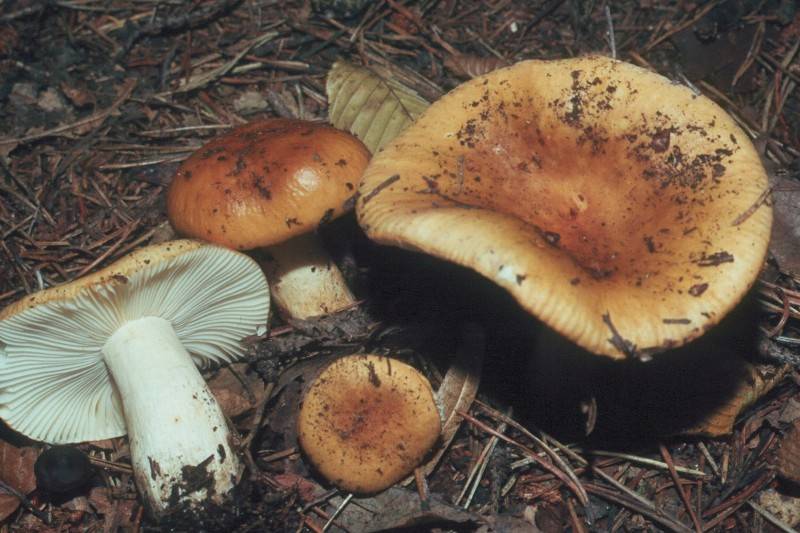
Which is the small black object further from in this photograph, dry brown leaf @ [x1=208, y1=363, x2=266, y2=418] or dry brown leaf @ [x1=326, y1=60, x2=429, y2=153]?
dry brown leaf @ [x1=326, y1=60, x2=429, y2=153]

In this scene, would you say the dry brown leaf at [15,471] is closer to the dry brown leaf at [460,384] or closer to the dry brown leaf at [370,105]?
the dry brown leaf at [460,384]

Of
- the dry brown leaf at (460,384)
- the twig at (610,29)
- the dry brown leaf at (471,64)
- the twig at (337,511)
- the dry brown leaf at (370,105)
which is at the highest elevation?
the twig at (610,29)

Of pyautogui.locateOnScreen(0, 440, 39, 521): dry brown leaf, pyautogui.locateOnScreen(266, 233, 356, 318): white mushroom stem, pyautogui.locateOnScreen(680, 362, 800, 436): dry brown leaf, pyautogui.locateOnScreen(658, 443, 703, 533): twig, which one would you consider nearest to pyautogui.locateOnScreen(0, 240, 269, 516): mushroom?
pyautogui.locateOnScreen(0, 440, 39, 521): dry brown leaf

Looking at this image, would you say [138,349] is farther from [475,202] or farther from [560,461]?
[560,461]

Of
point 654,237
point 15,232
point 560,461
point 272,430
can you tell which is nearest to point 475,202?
point 654,237

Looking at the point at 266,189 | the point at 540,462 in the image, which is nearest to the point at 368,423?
the point at 540,462

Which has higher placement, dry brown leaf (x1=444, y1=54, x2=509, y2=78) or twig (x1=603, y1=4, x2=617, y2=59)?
twig (x1=603, y1=4, x2=617, y2=59)

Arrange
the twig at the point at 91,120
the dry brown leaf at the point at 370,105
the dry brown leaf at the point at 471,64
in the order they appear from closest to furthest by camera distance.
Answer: the dry brown leaf at the point at 370,105, the twig at the point at 91,120, the dry brown leaf at the point at 471,64

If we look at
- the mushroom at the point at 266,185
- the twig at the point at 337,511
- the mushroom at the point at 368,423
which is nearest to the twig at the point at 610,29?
the mushroom at the point at 266,185
